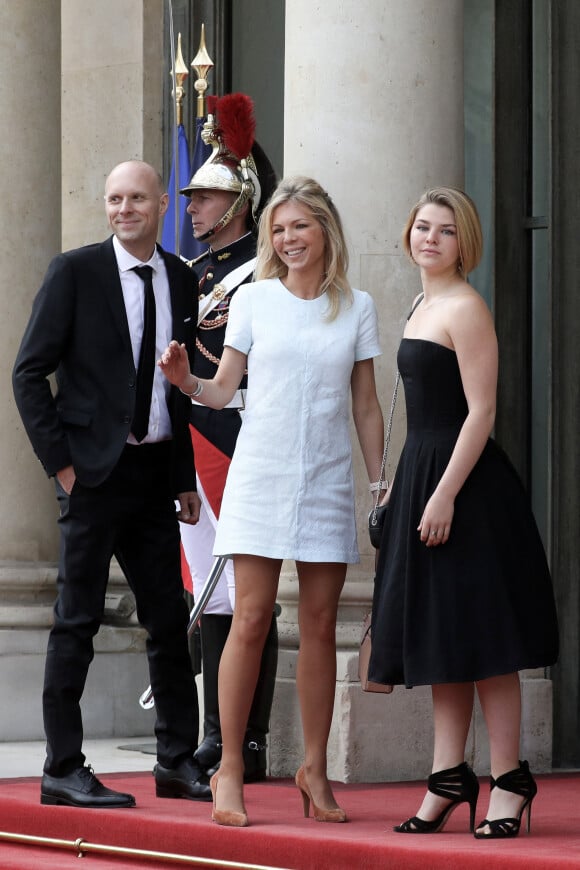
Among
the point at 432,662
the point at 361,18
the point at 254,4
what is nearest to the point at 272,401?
the point at 432,662

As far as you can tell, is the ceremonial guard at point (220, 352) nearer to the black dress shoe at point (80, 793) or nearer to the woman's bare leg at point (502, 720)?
the black dress shoe at point (80, 793)

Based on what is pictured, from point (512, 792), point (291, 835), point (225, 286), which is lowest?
point (291, 835)

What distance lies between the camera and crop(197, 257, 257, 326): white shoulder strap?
6.95 m

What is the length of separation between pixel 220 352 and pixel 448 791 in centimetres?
213

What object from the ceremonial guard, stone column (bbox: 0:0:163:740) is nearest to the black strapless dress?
the ceremonial guard

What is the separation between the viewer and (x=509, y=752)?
5.43 m

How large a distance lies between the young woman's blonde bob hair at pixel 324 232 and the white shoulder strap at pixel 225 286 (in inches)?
39.6

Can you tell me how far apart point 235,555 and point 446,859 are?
125cm

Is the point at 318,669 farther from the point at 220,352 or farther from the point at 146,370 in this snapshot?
the point at 220,352

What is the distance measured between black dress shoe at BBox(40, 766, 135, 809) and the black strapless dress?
102 cm

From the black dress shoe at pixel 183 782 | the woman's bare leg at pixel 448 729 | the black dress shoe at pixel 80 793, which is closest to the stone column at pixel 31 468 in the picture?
the black dress shoe at pixel 183 782

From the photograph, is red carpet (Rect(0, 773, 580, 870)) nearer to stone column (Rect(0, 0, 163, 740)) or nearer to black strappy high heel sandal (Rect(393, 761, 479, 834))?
black strappy high heel sandal (Rect(393, 761, 479, 834))

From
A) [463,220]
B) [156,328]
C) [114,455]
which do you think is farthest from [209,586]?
[463,220]

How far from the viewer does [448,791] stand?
5.47 meters
